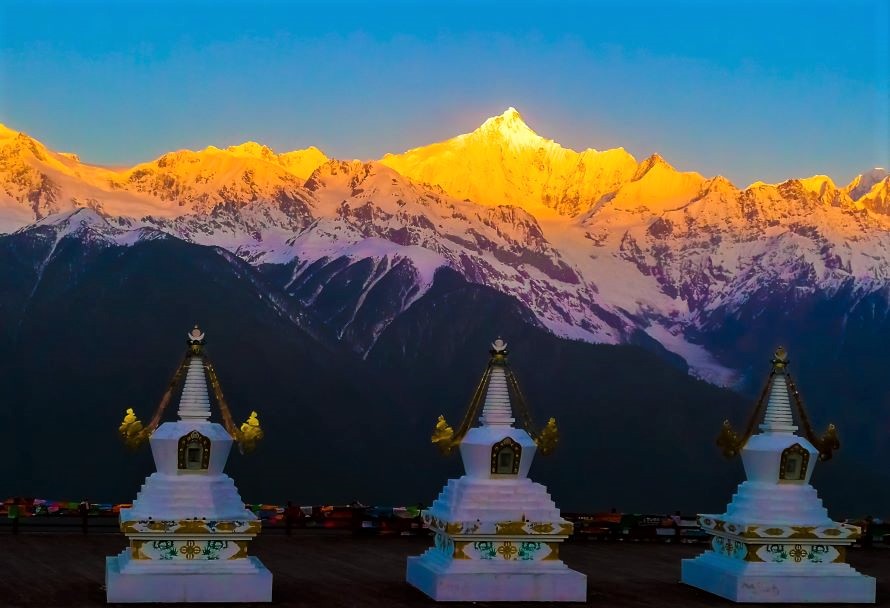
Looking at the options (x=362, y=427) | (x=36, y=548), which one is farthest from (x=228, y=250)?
(x=36, y=548)

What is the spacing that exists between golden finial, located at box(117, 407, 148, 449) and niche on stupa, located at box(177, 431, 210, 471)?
0.86 m

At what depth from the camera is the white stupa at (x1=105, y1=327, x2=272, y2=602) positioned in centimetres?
2364

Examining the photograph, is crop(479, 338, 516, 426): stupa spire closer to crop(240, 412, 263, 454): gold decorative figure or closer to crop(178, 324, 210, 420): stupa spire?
crop(240, 412, 263, 454): gold decorative figure

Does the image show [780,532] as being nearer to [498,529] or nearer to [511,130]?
[498,529]

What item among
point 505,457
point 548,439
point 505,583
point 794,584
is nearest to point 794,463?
point 794,584

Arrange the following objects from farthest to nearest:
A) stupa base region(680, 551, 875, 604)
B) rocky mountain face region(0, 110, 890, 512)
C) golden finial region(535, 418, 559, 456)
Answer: rocky mountain face region(0, 110, 890, 512)
golden finial region(535, 418, 559, 456)
stupa base region(680, 551, 875, 604)

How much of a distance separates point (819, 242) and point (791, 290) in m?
2.88

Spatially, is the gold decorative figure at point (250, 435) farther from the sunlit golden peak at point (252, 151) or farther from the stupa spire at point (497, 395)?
the sunlit golden peak at point (252, 151)

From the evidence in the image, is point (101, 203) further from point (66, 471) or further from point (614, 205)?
point (614, 205)

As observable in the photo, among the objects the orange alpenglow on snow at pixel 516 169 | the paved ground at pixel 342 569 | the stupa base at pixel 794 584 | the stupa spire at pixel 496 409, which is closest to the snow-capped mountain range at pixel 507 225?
the orange alpenglow on snow at pixel 516 169

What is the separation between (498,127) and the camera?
71.5m

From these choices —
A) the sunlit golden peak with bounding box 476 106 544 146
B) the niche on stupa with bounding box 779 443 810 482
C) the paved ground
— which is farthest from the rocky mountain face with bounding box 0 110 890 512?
the niche on stupa with bounding box 779 443 810 482

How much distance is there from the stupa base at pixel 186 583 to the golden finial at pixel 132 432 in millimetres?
1930

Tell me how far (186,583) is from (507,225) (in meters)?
49.3
